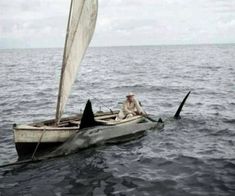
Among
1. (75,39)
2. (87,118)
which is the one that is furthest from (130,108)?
(75,39)

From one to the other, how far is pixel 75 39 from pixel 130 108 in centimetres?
578

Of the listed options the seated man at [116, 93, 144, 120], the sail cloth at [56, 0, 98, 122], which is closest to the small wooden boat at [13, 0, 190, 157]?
the sail cloth at [56, 0, 98, 122]

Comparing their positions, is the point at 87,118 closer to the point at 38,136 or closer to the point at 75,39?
the point at 38,136

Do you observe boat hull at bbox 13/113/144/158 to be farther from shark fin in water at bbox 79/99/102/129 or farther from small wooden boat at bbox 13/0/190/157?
shark fin in water at bbox 79/99/102/129

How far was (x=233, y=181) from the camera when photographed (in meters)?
13.2

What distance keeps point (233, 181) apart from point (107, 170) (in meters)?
4.68

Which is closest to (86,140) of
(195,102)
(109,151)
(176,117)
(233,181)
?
(109,151)

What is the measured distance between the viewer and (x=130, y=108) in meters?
20.0

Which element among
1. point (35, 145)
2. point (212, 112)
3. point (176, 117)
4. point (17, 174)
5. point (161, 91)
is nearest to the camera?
point (17, 174)

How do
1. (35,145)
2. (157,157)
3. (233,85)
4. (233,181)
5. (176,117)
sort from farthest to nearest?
(233,85) → (176,117) → (157,157) → (35,145) → (233,181)

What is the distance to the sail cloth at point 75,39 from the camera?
1541 centimetres

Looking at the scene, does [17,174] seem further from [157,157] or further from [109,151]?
[157,157]

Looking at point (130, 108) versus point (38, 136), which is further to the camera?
point (130, 108)

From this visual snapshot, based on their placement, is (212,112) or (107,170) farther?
(212,112)
